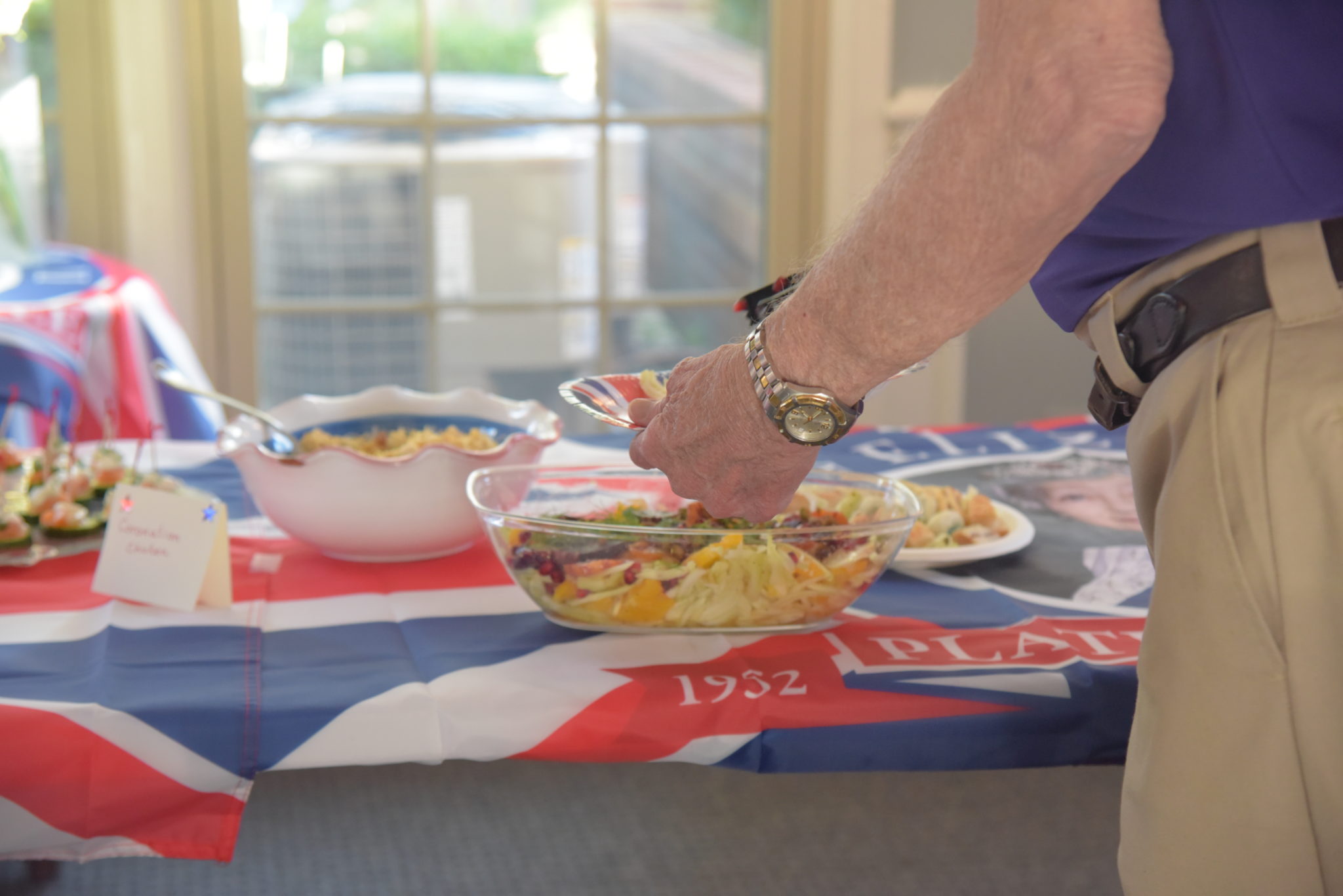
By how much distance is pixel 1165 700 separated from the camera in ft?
1.92

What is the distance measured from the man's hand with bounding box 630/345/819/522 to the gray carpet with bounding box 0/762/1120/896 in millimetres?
411

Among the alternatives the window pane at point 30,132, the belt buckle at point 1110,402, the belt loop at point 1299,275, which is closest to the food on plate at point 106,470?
the belt buckle at point 1110,402

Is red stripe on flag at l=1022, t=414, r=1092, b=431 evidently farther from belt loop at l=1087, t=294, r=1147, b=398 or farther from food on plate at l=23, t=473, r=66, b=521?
food on plate at l=23, t=473, r=66, b=521

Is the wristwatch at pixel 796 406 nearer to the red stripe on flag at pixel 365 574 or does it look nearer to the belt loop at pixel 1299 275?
the belt loop at pixel 1299 275

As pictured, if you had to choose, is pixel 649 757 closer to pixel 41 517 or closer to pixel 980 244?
pixel 980 244

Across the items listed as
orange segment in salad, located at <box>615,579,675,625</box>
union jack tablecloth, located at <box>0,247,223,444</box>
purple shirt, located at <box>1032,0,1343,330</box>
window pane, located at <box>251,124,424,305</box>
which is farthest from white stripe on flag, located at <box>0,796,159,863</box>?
window pane, located at <box>251,124,424,305</box>

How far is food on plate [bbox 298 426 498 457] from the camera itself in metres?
1.07

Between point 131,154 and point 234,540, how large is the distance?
186cm

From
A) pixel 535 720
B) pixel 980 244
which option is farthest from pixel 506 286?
pixel 980 244

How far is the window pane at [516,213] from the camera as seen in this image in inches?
114

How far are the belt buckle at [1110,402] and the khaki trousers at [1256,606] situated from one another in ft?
0.24

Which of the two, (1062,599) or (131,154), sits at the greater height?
(131,154)

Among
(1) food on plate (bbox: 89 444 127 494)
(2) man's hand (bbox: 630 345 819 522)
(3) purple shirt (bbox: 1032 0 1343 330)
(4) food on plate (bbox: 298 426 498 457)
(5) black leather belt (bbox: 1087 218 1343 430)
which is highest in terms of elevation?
(3) purple shirt (bbox: 1032 0 1343 330)

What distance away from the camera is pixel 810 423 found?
661 millimetres
